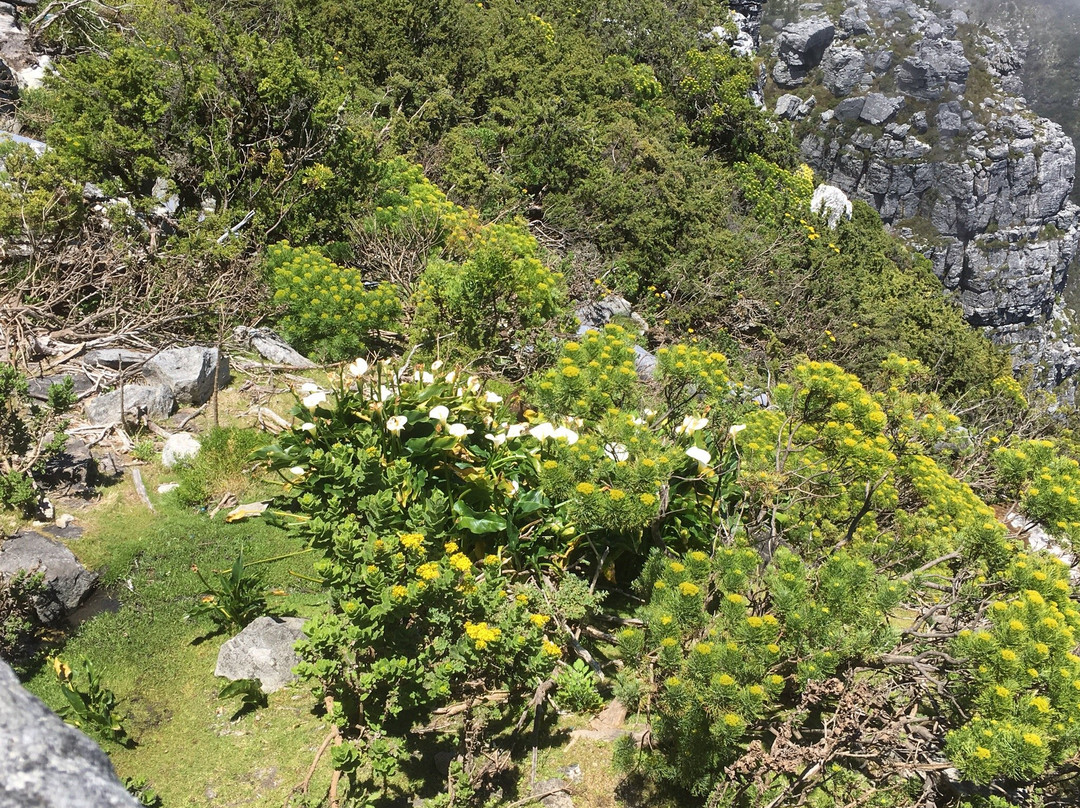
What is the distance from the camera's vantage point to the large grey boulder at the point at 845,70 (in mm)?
65688

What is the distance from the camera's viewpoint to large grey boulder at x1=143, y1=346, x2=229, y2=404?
5.61 metres

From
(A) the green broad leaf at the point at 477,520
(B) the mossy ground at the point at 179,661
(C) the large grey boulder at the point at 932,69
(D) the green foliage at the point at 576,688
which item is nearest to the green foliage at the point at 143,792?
(B) the mossy ground at the point at 179,661

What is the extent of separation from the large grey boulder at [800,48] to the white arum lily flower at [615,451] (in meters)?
75.0

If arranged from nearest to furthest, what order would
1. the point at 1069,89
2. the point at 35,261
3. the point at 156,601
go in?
the point at 156,601 < the point at 35,261 < the point at 1069,89

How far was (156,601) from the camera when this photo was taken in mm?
3914

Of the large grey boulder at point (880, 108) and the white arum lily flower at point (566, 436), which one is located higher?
the white arum lily flower at point (566, 436)

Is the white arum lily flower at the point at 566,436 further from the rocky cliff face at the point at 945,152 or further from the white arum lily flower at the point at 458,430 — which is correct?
the rocky cliff face at the point at 945,152

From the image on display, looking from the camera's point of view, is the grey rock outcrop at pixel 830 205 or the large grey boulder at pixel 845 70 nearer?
the grey rock outcrop at pixel 830 205

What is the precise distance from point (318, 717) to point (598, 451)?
1845 mm

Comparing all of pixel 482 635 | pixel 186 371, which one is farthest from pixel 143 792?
pixel 186 371

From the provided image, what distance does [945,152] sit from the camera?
202 feet

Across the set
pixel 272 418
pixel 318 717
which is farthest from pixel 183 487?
pixel 318 717

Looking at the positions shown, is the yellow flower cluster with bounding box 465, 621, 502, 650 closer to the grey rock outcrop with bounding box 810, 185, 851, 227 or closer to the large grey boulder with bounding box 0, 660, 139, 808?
the large grey boulder with bounding box 0, 660, 139, 808

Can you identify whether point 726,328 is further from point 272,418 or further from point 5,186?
point 5,186
